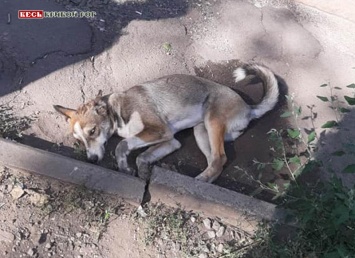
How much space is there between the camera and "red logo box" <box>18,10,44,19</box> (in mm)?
5812

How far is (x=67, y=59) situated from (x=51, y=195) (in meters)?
1.93

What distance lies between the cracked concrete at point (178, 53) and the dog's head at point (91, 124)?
186 mm

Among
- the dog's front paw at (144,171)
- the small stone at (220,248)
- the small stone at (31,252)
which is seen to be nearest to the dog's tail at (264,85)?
the dog's front paw at (144,171)

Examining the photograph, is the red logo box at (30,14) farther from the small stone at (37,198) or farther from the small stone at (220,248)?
the small stone at (220,248)

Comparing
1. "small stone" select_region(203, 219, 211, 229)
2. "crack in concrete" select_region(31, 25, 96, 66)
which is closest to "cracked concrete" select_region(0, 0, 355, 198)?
"crack in concrete" select_region(31, 25, 96, 66)

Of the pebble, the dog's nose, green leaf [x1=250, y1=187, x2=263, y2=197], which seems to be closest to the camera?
the pebble

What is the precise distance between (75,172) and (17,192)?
0.51m

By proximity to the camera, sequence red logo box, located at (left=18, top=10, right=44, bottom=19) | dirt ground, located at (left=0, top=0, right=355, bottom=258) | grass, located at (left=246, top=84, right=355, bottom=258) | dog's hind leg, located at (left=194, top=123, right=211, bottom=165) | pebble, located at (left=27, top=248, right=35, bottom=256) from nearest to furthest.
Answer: grass, located at (left=246, top=84, right=355, bottom=258) < pebble, located at (left=27, top=248, right=35, bottom=256) < dirt ground, located at (left=0, top=0, right=355, bottom=258) < dog's hind leg, located at (left=194, top=123, right=211, bottom=165) < red logo box, located at (left=18, top=10, right=44, bottom=19)

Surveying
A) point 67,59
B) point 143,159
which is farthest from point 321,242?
point 67,59

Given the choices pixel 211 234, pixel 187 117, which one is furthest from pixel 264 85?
pixel 211 234

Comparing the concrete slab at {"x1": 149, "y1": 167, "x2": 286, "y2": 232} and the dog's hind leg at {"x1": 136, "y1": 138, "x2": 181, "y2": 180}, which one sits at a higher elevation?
the concrete slab at {"x1": 149, "y1": 167, "x2": 286, "y2": 232}

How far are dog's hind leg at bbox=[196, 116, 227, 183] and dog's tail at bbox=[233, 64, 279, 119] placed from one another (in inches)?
21.1

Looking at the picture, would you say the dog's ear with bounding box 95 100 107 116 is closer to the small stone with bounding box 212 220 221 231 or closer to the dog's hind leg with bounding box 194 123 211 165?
the dog's hind leg with bounding box 194 123 211 165

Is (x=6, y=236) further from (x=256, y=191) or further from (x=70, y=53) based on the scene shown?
(x=70, y=53)
